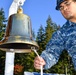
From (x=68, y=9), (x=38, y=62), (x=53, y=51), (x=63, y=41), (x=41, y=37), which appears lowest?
(x=38, y=62)

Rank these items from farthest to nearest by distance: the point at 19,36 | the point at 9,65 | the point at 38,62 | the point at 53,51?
the point at 9,65 < the point at 19,36 < the point at 53,51 < the point at 38,62

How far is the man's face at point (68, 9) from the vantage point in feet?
13.0

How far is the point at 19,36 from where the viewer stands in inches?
170

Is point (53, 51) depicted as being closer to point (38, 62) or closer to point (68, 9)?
point (38, 62)

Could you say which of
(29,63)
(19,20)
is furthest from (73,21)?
(29,63)

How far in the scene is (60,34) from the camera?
4.21 meters

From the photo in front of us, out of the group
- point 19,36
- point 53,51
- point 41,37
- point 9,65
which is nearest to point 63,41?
point 53,51

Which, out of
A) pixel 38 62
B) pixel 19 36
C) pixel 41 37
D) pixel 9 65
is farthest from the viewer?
pixel 41 37

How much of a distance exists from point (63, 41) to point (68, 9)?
1.40 feet

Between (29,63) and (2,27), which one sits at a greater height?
(2,27)

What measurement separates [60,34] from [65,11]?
1.19 ft

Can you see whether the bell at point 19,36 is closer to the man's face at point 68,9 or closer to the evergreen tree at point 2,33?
the man's face at point 68,9

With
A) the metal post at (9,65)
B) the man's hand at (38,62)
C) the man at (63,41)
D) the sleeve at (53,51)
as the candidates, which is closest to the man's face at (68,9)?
the man at (63,41)

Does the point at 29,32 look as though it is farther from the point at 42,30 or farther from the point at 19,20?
the point at 42,30
